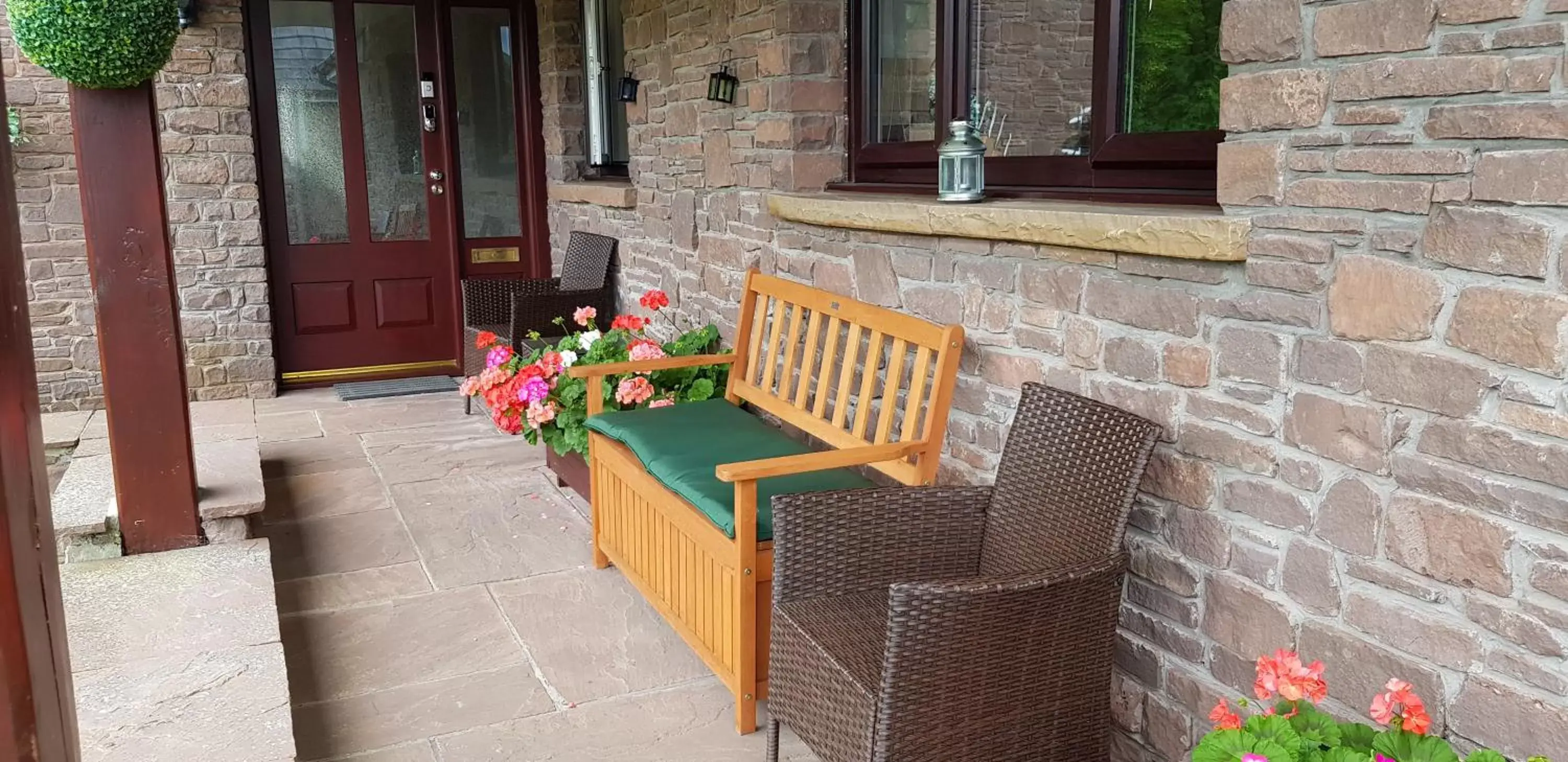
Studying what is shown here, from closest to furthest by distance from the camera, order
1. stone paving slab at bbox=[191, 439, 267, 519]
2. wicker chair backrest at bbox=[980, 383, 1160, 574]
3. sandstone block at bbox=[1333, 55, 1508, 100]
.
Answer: sandstone block at bbox=[1333, 55, 1508, 100]
wicker chair backrest at bbox=[980, 383, 1160, 574]
stone paving slab at bbox=[191, 439, 267, 519]

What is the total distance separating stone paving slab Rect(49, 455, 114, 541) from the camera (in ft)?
10.3

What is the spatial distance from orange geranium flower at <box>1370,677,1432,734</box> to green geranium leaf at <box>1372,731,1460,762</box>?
0.04 feet

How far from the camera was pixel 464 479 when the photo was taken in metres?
4.45

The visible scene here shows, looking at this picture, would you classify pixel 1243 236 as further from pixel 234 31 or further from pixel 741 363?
pixel 234 31

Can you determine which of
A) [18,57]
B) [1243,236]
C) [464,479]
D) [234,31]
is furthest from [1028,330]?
[18,57]

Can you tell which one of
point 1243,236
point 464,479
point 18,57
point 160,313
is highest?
point 18,57

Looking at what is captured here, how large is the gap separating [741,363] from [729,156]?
85cm

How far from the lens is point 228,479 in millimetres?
3582

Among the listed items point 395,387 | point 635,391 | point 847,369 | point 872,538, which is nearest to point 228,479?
point 635,391

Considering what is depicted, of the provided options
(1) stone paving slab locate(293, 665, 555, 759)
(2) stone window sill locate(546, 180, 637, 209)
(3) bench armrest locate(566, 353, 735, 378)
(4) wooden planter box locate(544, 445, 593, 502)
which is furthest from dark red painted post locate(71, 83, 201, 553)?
(2) stone window sill locate(546, 180, 637, 209)

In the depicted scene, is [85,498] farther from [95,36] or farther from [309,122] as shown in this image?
[309,122]

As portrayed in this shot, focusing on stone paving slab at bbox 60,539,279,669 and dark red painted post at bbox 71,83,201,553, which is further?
dark red painted post at bbox 71,83,201,553

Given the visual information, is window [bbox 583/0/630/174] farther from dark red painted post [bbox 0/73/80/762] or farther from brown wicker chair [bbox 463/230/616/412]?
dark red painted post [bbox 0/73/80/762]

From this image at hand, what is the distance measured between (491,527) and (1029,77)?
7.32ft
